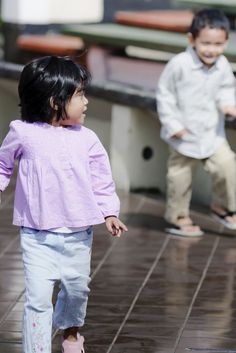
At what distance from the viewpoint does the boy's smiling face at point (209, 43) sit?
8227 mm

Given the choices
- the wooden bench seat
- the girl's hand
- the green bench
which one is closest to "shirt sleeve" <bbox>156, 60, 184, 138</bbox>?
the green bench

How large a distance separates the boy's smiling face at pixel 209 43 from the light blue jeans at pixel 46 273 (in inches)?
115

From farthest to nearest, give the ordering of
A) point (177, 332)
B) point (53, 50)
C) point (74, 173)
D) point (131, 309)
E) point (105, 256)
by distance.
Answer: point (53, 50)
point (105, 256)
point (131, 309)
point (177, 332)
point (74, 173)

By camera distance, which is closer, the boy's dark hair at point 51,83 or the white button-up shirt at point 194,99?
the boy's dark hair at point 51,83

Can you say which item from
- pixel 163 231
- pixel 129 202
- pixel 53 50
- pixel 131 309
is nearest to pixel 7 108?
pixel 53 50

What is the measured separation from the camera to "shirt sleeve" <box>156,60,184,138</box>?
838 centimetres

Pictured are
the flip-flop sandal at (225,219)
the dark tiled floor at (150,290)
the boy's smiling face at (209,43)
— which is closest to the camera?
the dark tiled floor at (150,290)

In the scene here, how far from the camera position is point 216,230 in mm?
8750

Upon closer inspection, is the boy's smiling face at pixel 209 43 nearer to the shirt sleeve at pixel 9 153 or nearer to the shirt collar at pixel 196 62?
the shirt collar at pixel 196 62

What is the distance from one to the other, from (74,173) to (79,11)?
7.38 meters

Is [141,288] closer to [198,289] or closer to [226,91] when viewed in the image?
[198,289]

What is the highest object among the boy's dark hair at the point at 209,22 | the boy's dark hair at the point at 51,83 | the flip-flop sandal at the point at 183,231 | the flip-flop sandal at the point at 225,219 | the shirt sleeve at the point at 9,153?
the boy's dark hair at the point at 51,83

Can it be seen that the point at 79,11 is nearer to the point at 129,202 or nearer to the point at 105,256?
the point at 129,202

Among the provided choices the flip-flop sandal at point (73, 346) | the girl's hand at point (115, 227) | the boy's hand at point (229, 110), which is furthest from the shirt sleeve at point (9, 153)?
the boy's hand at point (229, 110)
